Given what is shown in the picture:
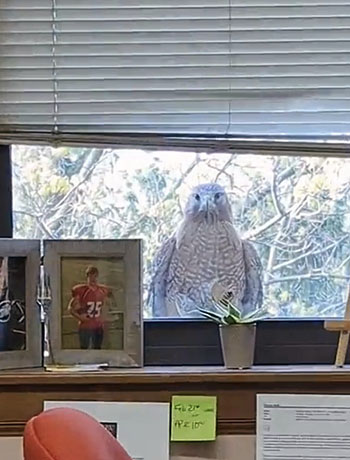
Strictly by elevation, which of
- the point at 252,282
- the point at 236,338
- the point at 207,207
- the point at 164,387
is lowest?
the point at 164,387

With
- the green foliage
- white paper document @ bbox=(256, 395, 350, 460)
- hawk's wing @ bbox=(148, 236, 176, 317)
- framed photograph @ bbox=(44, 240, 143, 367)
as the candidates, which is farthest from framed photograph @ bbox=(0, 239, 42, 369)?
white paper document @ bbox=(256, 395, 350, 460)

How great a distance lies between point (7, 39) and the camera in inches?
76.1

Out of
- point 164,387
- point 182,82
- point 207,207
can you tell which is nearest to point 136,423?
point 164,387

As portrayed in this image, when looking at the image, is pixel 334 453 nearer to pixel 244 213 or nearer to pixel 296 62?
pixel 244 213

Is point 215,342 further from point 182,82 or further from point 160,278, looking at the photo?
point 182,82

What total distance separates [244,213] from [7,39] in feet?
2.29

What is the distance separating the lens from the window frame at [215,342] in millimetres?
1943

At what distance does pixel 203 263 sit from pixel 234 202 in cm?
17

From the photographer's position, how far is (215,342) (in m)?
Result: 1.95

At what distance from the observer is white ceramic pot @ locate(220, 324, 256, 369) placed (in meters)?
1.81

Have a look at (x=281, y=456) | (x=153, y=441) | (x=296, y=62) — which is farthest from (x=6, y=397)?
(x=296, y=62)

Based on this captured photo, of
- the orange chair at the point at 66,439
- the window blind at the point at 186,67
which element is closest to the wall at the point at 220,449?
the orange chair at the point at 66,439

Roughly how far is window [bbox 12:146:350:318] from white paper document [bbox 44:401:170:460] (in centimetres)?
Answer: 32

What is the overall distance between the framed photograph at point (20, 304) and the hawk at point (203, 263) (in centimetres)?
29
